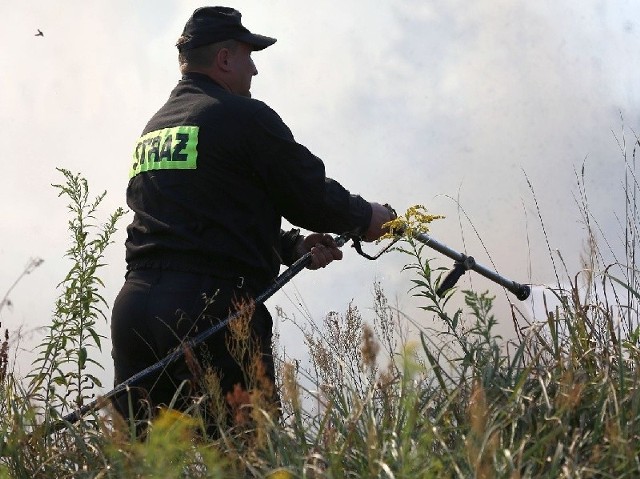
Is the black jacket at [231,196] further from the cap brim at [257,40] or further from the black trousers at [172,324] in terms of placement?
Answer: the cap brim at [257,40]

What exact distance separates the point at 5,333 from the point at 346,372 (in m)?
1.50

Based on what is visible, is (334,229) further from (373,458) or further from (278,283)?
(373,458)

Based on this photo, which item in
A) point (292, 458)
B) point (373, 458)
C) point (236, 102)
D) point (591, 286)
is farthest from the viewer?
point (236, 102)

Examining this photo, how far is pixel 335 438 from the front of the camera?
320cm

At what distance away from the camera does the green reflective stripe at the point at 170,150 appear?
186 inches

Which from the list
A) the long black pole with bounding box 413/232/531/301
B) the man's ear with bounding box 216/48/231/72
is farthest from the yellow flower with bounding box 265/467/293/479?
the man's ear with bounding box 216/48/231/72

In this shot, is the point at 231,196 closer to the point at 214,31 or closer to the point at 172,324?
the point at 172,324

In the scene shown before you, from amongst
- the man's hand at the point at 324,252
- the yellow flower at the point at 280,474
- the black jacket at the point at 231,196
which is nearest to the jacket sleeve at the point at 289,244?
the man's hand at the point at 324,252

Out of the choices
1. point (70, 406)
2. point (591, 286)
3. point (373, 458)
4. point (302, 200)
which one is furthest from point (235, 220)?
point (373, 458)

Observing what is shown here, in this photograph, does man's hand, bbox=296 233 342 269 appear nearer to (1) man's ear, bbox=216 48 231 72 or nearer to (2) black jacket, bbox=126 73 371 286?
(2) black jacket, bbox=126 73 371 286

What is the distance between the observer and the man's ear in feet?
16.9

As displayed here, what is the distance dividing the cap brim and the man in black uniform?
1.25 feet

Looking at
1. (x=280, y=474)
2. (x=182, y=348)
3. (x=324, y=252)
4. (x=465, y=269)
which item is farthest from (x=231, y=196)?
(x=280, y=474)

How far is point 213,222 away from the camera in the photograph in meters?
4.63
